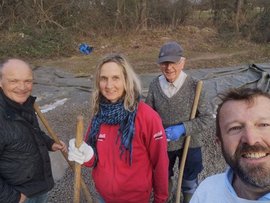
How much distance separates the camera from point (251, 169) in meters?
1.34

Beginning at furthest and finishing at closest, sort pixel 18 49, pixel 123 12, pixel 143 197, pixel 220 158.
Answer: pixel 123 12 → pixel 18 49 → pixel 220 158 → pixel 143 197

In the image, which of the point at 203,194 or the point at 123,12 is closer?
the point at 203,194

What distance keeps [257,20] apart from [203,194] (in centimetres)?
1496

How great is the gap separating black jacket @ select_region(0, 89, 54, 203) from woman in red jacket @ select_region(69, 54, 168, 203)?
1.08ft

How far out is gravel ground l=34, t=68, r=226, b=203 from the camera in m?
3.81

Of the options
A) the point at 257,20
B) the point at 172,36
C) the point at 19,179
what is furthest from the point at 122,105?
the point at 257,20

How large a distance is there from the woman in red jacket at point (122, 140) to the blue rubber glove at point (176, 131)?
45cm

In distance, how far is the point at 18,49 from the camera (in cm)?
1152

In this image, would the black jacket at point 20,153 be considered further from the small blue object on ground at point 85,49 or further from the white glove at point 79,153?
the small blue object on ground at point 85,49

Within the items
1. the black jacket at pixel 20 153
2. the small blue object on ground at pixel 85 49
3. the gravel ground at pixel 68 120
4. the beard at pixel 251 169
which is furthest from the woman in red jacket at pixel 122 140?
the small blue object on ground at pixel 85 49

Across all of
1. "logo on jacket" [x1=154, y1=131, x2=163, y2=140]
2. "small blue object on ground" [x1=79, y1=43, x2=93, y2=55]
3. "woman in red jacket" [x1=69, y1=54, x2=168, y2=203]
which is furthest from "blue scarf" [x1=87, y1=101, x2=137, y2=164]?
"small blue object on ground" [x1=79, y1=43, x2=93, y2=55]

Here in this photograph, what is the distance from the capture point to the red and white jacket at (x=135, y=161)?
2.18 metres

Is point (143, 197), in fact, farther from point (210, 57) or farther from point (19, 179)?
point (210, 57)

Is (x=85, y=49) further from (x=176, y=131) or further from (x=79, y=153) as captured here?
(x=79, y=153)
